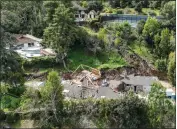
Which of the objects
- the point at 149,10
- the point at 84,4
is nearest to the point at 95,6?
the point at 84,4

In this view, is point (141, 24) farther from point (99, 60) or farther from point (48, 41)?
point (48, 41)

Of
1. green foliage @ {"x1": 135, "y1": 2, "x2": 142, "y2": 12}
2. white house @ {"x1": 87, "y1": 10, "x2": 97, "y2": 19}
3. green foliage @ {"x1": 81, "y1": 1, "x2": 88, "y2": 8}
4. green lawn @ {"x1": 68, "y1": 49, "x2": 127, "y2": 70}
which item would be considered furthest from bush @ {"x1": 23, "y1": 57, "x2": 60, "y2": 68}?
green foliage @ {"x1": 135, "y1": 2, "x2": 142, "y2": 12}

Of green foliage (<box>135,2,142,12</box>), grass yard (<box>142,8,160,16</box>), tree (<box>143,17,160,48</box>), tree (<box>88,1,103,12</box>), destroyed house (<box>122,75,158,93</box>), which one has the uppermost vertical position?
tree (<box>88,1,103,12</box>)

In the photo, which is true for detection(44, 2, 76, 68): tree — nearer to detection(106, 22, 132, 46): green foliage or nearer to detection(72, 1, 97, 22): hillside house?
detection(106, 22, 132, 46): green foliage

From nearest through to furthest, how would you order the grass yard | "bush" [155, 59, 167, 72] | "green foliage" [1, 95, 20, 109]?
"green foliage" [1, 95, 20, 109]
"bush" [155, 59, 167, 72]
the grass yard

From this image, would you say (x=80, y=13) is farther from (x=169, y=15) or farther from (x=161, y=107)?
(x=161, y=107)

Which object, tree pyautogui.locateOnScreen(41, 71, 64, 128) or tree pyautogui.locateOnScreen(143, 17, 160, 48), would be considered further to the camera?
tree pyautogui.locateOnScreen(143, 17, 160, 48)

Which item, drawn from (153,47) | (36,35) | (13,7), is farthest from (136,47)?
(13,7)
